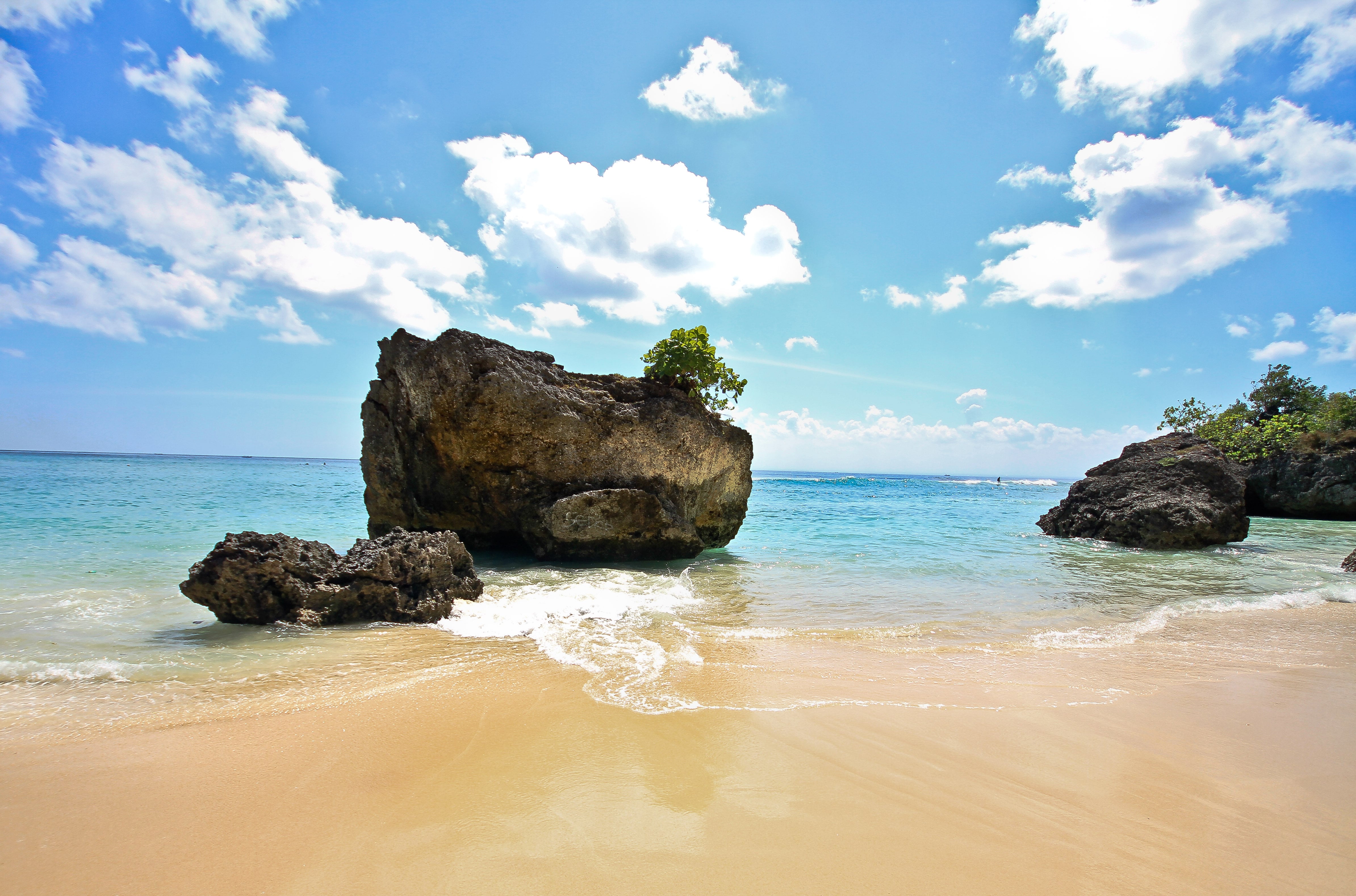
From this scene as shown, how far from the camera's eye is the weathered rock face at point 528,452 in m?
12.1

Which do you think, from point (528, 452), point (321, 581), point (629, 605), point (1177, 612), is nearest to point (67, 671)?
point (321, 581)

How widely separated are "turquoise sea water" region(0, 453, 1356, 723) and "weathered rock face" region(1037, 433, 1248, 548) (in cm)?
81

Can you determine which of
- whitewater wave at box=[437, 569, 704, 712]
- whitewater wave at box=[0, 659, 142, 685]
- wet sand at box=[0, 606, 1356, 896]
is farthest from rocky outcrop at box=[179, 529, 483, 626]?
wet sand at box=[0, 606, 1356, 896]

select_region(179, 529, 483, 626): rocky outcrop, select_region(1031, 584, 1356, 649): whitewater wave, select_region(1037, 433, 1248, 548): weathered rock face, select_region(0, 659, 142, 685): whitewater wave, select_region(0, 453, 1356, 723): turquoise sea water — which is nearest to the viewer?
select_region(0, 659, 142, 685): whitewater wave

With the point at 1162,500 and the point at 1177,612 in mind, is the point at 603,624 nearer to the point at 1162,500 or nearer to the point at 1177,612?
the point at 1177,612

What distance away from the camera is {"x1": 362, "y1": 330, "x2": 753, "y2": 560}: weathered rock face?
12.1m

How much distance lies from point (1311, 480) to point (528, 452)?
1432 inches

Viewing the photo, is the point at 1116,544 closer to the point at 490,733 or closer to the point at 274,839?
the point at 490,733

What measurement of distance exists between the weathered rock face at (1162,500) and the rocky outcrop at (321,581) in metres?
20.2

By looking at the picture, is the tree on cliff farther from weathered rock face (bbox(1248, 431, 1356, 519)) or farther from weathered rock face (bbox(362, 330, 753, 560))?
weathered rock face (bbox(362, 330, 753, 560))

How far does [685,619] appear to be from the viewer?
8031 millimetres

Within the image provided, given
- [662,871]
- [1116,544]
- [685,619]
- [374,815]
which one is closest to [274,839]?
[374,815]

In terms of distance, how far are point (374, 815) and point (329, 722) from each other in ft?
5.08

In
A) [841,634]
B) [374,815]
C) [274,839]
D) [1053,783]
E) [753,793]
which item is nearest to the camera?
[274,839]
